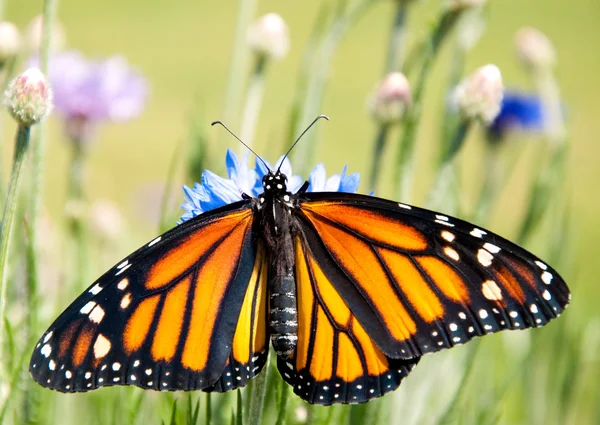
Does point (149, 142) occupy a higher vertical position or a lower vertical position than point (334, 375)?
higher

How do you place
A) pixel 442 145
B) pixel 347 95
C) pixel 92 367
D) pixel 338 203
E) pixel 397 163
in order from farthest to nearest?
1. pixel 347 95
2. pixel 442 145
3. pixel 397 163
4. pixel 338 203
5. pixel 92 367

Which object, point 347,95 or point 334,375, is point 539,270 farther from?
point 347,95

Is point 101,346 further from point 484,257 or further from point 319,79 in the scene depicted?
point 319,79

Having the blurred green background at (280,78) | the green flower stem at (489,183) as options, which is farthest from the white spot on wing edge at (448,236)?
the blurred green background at (280,78)

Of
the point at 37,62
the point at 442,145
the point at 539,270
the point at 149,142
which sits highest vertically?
the point at 149,142

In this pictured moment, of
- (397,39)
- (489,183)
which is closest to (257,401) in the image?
(397,39)

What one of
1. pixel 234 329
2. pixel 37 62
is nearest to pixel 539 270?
pixel 234 329
